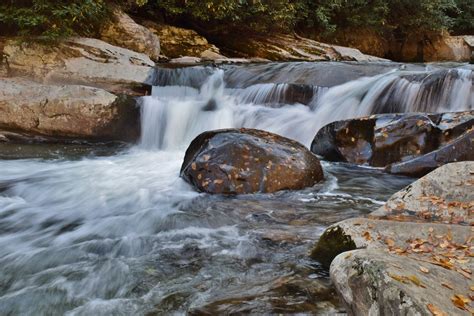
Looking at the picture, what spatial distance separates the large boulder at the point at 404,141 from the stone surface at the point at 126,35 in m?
6.11

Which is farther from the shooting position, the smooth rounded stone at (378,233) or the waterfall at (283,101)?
the waterfall at (283,101)

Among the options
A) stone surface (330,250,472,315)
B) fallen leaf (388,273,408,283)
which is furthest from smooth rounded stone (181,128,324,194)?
fallen leaf (388,273,408,283)

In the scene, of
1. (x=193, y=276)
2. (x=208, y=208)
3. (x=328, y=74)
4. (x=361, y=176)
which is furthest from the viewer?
(x=328, y=74)

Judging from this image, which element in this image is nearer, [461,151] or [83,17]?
[461,151]

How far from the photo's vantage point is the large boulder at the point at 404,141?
5.78 meters

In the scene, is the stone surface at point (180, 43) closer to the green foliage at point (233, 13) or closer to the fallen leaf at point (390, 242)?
the green foliage at point (233, 13)

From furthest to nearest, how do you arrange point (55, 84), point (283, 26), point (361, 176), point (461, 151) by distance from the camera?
point (283, 26) < point (55, 84) < point (361, 176) < point (461, 151)

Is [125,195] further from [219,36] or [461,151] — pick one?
[219,36]

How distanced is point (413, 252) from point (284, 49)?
12.0m

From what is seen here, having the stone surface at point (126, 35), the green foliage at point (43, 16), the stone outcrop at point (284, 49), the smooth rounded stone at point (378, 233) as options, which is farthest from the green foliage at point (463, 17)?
the smooth rounded stone at point (378, 233)

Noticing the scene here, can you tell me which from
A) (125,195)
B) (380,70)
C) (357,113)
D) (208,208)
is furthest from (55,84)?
(380,70)

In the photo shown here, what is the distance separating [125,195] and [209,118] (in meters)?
3.46

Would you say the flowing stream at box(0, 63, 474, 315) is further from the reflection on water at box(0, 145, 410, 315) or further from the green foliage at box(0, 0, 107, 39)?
the green foliage at box(0, 0, 107, 39)

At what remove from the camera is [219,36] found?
14.8 meters
